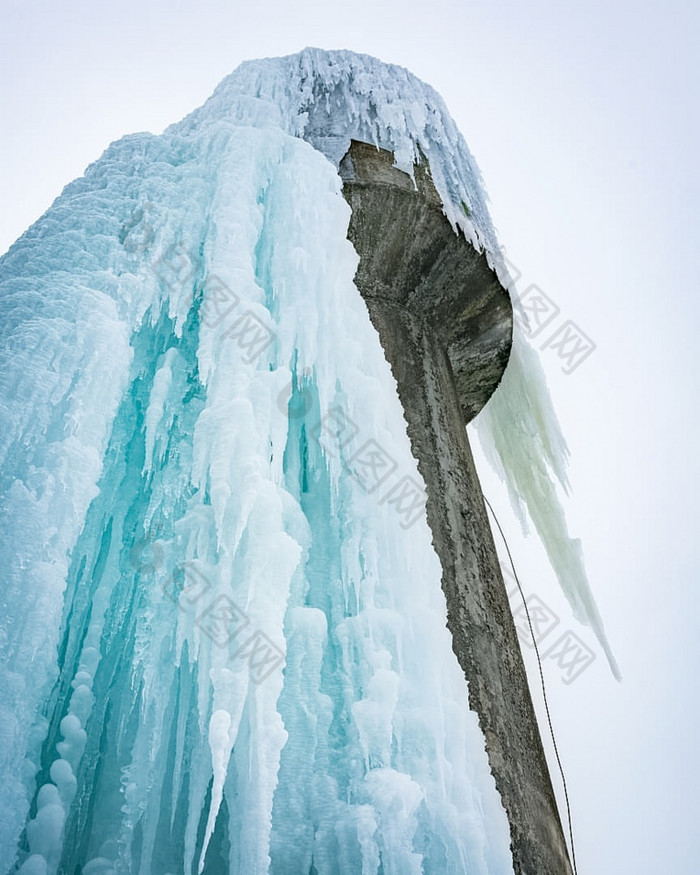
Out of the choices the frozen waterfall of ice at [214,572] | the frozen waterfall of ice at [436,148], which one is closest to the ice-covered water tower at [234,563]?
the frozen waterfall of ice at [214,572]

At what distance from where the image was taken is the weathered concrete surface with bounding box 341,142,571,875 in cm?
265

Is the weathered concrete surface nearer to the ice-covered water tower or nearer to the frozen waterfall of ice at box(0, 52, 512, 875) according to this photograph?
the ice-covered water tower

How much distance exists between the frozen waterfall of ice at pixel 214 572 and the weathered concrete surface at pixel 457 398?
55 cm

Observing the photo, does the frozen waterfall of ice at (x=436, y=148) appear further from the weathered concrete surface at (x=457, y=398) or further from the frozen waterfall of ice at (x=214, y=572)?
the frozen waterfall of ice at (x=214, y=572)

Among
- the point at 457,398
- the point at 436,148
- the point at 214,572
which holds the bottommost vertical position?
the point at 214,572

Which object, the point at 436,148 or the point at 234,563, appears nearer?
the point at 234,563

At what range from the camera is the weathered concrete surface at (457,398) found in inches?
104

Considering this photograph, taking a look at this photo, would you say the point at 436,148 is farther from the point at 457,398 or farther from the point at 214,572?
the point at 214,572

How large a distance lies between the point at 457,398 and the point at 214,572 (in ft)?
7.74

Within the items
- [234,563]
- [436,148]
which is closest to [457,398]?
[436,148]

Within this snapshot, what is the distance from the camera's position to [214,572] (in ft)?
6.79

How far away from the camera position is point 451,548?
307cm

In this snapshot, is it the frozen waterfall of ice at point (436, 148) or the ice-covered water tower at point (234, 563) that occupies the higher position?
the frozen waterfall of ice at point (436, 148)

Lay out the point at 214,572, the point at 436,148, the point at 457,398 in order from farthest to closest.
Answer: the point at 436,148 → the point at 457,398 → the point at 214,572
